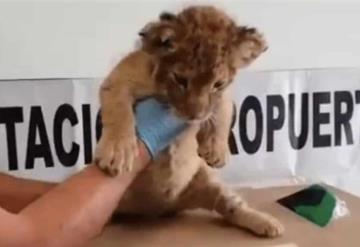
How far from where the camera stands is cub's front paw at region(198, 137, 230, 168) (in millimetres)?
1056

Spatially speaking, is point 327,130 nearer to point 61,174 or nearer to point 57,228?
point 61,174

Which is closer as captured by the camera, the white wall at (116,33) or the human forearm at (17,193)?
the human forearm at (17,193)

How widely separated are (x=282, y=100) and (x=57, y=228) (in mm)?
751

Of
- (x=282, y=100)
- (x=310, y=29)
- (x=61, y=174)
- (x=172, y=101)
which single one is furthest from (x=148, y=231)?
(x=310, y=29)

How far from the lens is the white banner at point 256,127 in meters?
1.31

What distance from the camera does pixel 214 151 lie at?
106 centimetres

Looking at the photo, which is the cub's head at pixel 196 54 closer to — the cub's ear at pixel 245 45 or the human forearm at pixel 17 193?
the cub's ear at pixel 245 45

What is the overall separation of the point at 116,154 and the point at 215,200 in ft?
0.74

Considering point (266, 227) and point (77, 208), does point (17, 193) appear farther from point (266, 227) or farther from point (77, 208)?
point (266, 227)

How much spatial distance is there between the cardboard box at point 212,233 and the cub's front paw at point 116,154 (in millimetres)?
131

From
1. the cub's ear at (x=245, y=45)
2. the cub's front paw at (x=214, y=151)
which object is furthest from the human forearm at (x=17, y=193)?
the cub's ear at (x=245, y=45)

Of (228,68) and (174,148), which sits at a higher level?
(228,68)

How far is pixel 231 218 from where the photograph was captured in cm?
109

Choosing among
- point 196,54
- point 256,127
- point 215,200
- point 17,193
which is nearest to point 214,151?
point 215,200
